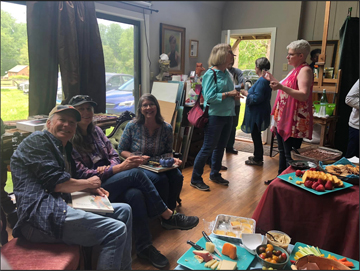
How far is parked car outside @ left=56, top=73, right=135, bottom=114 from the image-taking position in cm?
324

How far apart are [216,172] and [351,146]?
1339 mm

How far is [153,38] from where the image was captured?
3.57m

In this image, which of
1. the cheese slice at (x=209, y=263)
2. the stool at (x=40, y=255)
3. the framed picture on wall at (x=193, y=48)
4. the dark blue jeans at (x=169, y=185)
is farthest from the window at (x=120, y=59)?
the cheese slice at (x=209, y=263)

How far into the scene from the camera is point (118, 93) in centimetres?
339

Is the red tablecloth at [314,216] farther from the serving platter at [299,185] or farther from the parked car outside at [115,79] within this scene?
the parked car outside at [115,79]

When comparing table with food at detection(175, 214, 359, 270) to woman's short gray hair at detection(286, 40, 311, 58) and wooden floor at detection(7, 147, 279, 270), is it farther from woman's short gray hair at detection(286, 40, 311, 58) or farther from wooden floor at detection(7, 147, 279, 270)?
woman's short gray hair at detection(286, 40, 311, 58)

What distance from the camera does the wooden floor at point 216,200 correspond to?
1824mm

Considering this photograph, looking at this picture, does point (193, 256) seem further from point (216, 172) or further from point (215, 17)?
point (215, 17)

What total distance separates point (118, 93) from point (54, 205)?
232cm

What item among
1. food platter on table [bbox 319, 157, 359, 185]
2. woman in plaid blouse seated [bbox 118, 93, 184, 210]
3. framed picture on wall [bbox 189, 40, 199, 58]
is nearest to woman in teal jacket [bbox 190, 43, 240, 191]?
woman in plaid blouse seated [bbox 118, 93, 184, 210]

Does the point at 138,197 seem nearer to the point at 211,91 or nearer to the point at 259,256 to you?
the point at 259,256

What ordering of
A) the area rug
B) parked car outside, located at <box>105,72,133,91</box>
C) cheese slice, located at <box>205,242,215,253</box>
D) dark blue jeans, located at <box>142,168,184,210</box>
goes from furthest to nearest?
the area rug, parked car outside, located at <box>105,72,133,91</box>, dark blue jeans, located at <box>142,168,184,210</box>, cheese slice, located at <box>205,242,215,253</box>

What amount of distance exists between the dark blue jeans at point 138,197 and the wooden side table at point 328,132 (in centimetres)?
254

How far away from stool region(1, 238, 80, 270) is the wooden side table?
3.15 metres
